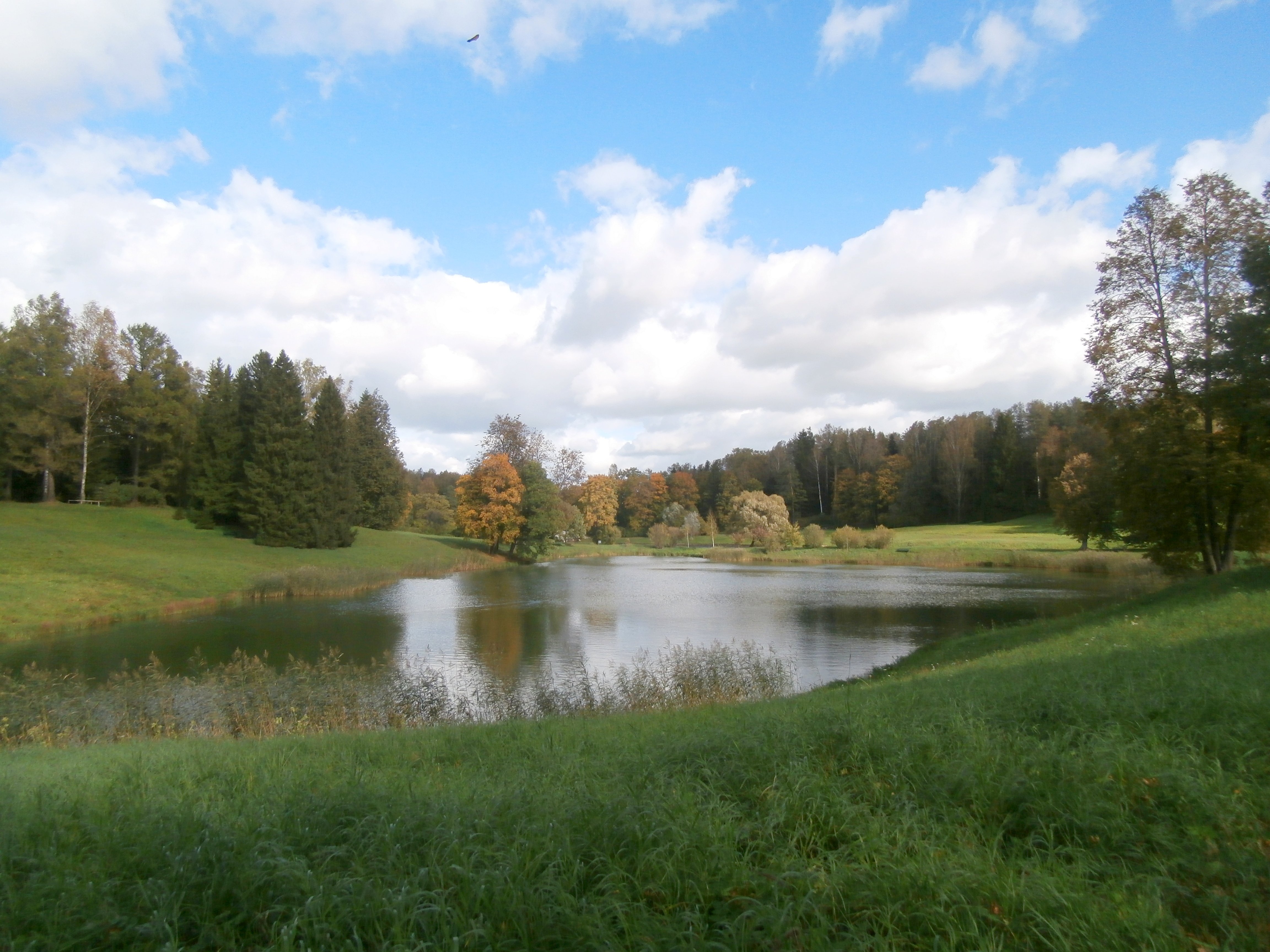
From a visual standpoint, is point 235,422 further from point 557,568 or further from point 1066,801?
point 1066,801

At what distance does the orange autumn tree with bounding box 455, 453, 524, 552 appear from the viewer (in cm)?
5025

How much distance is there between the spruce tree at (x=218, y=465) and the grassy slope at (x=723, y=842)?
1538 inches

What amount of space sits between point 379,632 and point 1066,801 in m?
20.6

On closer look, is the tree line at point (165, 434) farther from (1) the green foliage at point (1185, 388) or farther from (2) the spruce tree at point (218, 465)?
Result: (1) the green foliage at point (1185, 388)

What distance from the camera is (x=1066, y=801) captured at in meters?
3.79

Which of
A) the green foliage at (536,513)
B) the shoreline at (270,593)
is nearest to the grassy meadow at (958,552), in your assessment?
the green foliage at (536,513)

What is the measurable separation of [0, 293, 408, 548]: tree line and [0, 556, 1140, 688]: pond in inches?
342

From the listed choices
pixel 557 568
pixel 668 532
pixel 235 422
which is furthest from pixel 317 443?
pixel 668 532

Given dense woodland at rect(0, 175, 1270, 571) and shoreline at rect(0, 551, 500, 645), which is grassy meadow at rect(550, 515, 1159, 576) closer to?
dense woodland at rect(0, 175, 1270, 571)

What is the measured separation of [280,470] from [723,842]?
41019 mm

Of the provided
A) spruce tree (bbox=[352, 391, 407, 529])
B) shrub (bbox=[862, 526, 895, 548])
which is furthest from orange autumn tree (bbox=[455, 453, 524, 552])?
shrub (bbox=[862, 526, 895, 548])

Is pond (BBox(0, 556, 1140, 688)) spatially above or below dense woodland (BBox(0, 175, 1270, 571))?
below

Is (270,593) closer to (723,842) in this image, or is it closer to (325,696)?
(325,696)

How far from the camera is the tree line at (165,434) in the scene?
124ft
